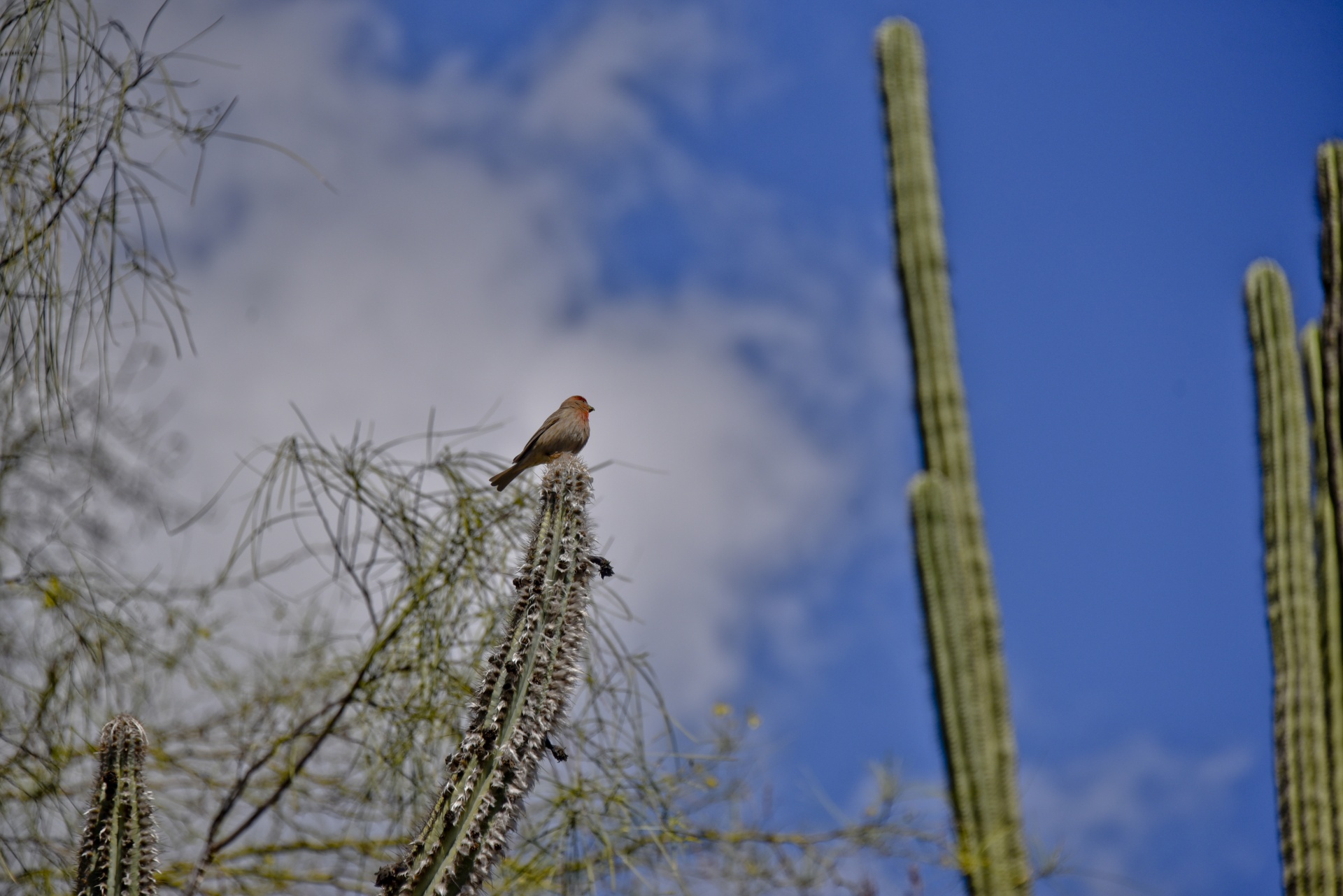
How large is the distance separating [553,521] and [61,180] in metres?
1.37

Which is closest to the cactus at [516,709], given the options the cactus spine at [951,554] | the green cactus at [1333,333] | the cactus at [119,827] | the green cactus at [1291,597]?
the cactus at [119,827]

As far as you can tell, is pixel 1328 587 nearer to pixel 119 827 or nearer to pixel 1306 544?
pixel 1306 544

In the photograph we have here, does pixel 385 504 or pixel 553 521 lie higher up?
pixel 385 504

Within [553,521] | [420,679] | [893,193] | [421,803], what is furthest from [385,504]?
[893,193]

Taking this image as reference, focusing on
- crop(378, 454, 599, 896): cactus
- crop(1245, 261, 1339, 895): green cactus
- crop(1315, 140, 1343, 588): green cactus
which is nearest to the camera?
crop(378, 454, 599, 896): cactus

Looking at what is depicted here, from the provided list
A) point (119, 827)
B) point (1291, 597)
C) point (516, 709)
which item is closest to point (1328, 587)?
point (1291, 597)

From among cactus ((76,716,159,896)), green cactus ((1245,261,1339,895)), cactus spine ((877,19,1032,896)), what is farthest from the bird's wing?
green cactus ((1245,261,1339,895))

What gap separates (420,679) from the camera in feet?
10.9

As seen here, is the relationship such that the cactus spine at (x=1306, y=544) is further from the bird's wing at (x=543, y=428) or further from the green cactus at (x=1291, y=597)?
the bird's wing at (x=543, y=428)

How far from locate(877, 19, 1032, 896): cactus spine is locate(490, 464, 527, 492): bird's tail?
10.3ft

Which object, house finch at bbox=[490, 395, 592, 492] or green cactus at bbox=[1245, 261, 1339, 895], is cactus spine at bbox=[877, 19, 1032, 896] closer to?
green cactus at bbox=[1245, 261, 1339, 895]

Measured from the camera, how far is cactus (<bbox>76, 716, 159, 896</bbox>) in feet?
7.55

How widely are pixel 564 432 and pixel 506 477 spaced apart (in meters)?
0.40

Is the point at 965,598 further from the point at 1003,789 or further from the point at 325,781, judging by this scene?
the point at 325,781
